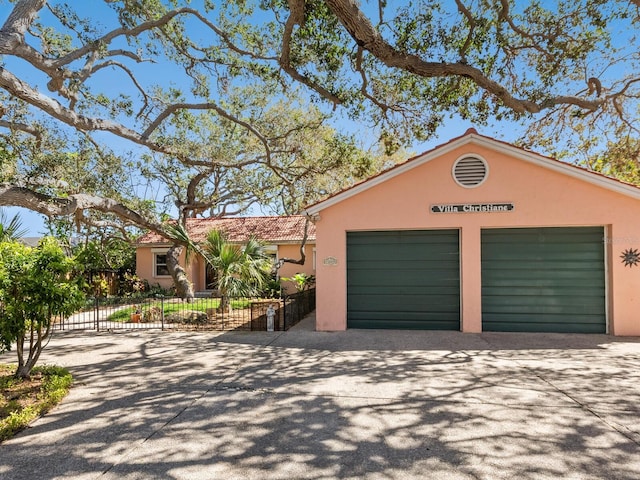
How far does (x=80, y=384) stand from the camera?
18.7 ft

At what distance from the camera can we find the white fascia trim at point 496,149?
28.0 feet

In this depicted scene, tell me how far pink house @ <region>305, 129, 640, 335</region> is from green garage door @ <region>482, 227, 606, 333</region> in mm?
24

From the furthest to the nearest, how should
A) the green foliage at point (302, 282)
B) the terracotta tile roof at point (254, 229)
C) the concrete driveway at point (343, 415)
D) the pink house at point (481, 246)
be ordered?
the terracotta tile roof at point (254, 229), the green foliage at point (302, 282), the pink house at point (481, 246), the concrete driveway at point (343, 415)

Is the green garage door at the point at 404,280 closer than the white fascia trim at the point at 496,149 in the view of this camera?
No

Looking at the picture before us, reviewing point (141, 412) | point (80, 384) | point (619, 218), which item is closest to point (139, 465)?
point (141, 412)

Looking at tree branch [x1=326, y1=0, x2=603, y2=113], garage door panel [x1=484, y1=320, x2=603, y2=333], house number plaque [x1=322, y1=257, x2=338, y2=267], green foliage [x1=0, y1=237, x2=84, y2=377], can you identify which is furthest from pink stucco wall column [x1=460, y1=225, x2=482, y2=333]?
green foliage [x1=0, y1=237, x2=84, y2=377]

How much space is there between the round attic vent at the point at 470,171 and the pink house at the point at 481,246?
25mm

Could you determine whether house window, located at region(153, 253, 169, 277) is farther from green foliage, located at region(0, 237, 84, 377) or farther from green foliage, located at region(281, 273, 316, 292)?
green foliage, located at region(0, 237, 84, 377)

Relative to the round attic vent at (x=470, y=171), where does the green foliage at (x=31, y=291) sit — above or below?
below

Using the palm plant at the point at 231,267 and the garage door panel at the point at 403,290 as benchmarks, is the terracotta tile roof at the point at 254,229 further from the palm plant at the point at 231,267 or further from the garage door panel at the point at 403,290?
the garage door panel at the point at 403,290

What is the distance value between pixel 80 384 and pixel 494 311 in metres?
8.72

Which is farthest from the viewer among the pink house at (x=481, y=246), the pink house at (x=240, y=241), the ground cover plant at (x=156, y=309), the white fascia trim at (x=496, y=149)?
the pink house at (x=240, y=241)

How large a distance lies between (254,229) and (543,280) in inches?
622

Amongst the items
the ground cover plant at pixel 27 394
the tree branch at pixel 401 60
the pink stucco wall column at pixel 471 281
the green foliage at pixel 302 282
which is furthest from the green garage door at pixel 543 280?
the ground cover plant at pixel 27 394
